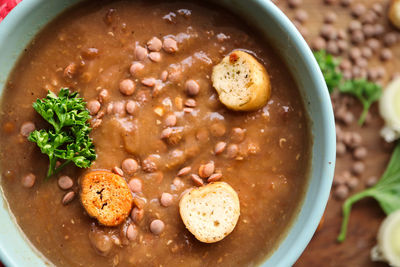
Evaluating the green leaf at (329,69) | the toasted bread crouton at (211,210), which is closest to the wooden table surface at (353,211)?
the green leaf at (329,69)

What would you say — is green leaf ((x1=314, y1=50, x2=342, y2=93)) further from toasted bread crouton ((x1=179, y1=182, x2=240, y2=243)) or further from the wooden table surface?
toasted bread crouton ((x1=179, y1=182, x2=240, y2=243))

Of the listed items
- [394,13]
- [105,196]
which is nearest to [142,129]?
[105,196]

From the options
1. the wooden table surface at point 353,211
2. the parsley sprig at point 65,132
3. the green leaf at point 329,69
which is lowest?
the wooden table surface at point 353,211

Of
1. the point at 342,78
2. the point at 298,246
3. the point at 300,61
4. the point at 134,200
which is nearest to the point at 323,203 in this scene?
the point at 298,246

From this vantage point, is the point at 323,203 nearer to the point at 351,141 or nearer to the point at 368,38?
the point at 351,141

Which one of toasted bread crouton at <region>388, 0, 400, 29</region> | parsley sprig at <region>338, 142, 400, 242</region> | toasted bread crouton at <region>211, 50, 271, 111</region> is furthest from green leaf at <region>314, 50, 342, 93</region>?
toasted bread crouton at <region>211, 50, 271, 111</region>

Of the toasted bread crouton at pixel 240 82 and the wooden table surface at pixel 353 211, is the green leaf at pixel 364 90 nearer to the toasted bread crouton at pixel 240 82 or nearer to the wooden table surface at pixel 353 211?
the wooden table surface at pixel 353 211

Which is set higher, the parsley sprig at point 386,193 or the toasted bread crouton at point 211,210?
→ the toasted bread crouton at point 211,210
